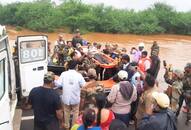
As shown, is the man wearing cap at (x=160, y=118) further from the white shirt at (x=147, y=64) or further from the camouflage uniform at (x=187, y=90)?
the white shirt at (x=147, y=64)

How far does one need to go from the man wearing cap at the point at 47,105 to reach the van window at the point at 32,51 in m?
2.80

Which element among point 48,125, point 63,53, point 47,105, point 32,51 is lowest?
point 48,125

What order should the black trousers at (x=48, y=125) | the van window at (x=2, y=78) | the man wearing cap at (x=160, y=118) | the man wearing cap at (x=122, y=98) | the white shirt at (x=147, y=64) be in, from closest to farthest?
the man wearing cap at (x=160, y=118), the van window at (x=2, y=78), the black trousers at (x=48, y=125), the man wearing cap at (x=122, y=98), the white shirt at (x=147, y=64)

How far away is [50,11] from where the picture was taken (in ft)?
108

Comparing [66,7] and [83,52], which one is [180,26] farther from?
[83,52]

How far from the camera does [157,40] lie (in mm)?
30297

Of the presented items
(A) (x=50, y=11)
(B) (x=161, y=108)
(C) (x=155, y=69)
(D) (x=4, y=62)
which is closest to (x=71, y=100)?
(D) (x=4, y=62)

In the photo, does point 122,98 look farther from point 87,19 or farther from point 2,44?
point 87,19

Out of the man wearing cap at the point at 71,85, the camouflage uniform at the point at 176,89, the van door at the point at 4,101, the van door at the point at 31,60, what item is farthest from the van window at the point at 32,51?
the van door at the point at 4,101

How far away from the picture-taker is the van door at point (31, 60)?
9586 millimetres

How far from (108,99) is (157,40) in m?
23.2

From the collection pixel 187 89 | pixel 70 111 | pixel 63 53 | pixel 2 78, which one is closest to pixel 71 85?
pixel 70 111

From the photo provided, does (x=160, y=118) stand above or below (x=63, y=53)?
above

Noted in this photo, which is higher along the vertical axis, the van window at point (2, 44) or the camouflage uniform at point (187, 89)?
the van window at point (2, 44)
